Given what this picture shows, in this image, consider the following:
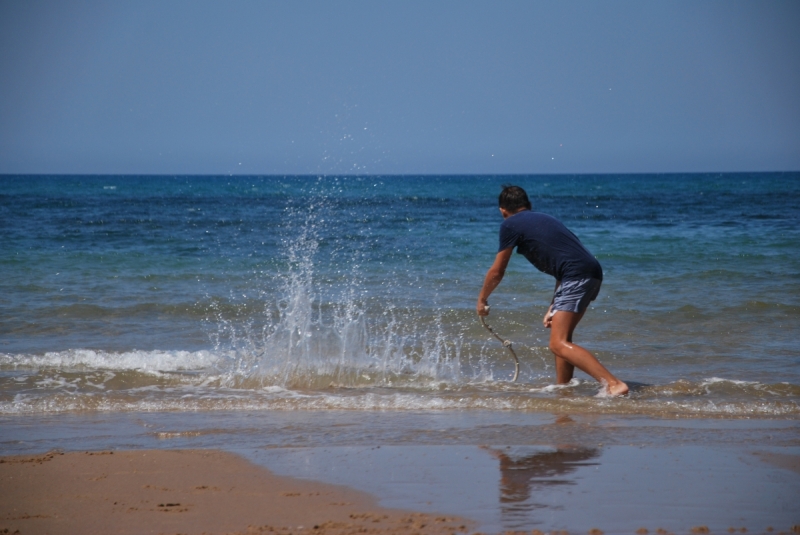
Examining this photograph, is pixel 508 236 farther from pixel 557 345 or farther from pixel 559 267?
pixel 557 345

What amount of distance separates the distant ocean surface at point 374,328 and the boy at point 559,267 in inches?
12.4

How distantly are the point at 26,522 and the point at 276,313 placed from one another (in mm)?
6767

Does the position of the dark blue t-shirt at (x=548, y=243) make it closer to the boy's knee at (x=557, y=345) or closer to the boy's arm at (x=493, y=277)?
the boy's arm at (x=493, y=277)

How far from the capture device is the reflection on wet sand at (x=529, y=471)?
3.54 metres

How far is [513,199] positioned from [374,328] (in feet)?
11.4

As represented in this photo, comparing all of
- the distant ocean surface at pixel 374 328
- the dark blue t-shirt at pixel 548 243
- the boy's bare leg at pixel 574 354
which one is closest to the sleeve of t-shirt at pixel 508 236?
the dark blue t-shirt at pixel 548 243

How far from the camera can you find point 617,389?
5938 millimetres

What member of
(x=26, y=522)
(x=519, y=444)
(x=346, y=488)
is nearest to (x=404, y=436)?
(x=519, y=444)

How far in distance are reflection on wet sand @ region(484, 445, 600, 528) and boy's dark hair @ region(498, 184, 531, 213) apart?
2148 mm

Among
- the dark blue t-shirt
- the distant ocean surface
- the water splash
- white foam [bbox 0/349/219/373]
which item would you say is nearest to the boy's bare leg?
the distant ocean surface

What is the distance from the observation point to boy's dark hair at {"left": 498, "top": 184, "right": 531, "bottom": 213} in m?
6.08

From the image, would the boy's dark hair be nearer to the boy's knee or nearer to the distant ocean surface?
the boy's knee

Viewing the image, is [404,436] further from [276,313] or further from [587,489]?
[276,313]

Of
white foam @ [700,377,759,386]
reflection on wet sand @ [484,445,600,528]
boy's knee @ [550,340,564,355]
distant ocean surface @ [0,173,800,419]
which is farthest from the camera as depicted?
white foam @ [700,377,759,386]
